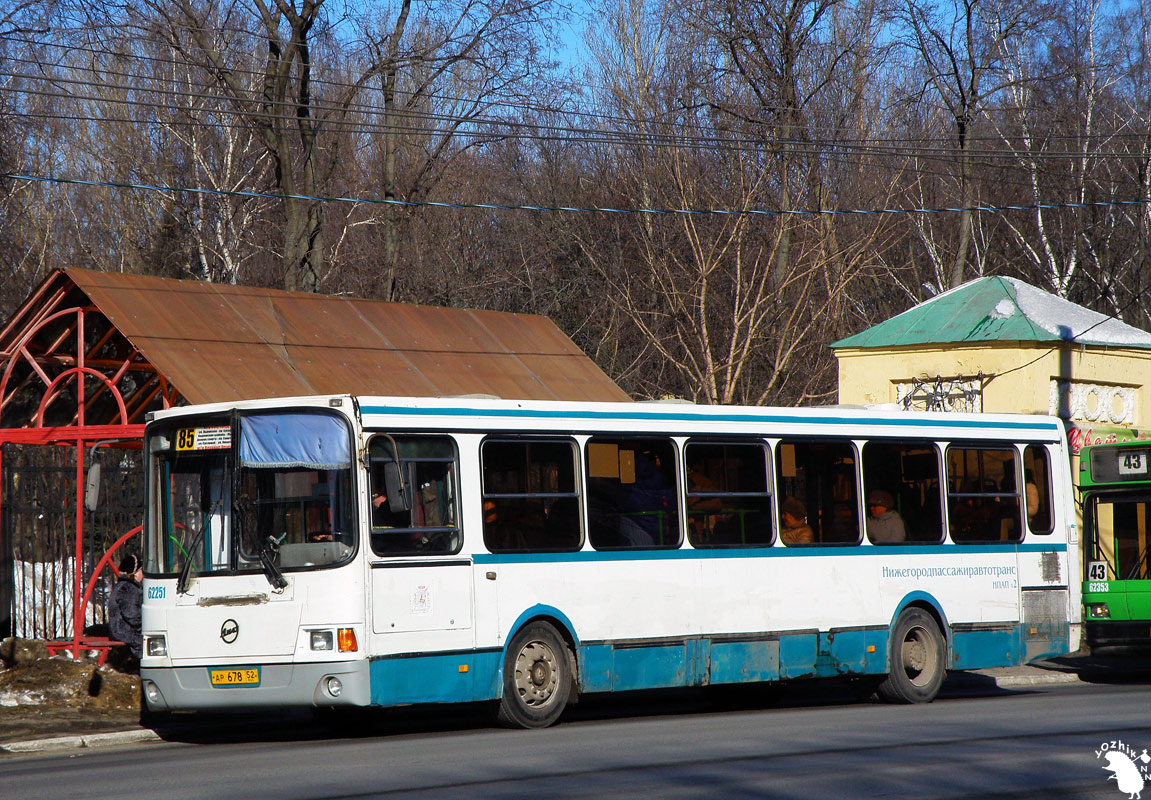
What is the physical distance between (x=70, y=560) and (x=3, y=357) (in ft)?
9.73

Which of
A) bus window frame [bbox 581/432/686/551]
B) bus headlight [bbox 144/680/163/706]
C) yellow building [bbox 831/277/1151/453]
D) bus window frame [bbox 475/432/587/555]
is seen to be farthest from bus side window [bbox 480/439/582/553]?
yellow building [bbox 831/277/1151/453]

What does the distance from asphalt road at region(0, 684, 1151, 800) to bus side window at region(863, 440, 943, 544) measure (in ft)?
5.74

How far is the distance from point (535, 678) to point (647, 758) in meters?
2.35

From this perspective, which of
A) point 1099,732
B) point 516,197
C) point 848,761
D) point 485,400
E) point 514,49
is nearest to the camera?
point 848,761

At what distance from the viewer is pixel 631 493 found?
41.8 ft

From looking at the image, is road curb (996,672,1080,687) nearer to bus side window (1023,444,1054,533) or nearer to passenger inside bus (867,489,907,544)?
bus side window (1023,444,1054,533)

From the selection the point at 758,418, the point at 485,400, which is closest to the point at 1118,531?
the point at 758,418

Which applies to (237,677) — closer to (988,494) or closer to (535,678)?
(535,678)

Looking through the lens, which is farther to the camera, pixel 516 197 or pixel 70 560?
pixel 516 197

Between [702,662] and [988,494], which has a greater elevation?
[988,494]

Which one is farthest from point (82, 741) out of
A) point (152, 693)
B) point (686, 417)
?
point (686, 417)

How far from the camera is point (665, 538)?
12.9 m

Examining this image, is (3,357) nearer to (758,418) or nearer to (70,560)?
(70,560)

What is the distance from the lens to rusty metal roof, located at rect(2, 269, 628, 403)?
1552 centimetres
